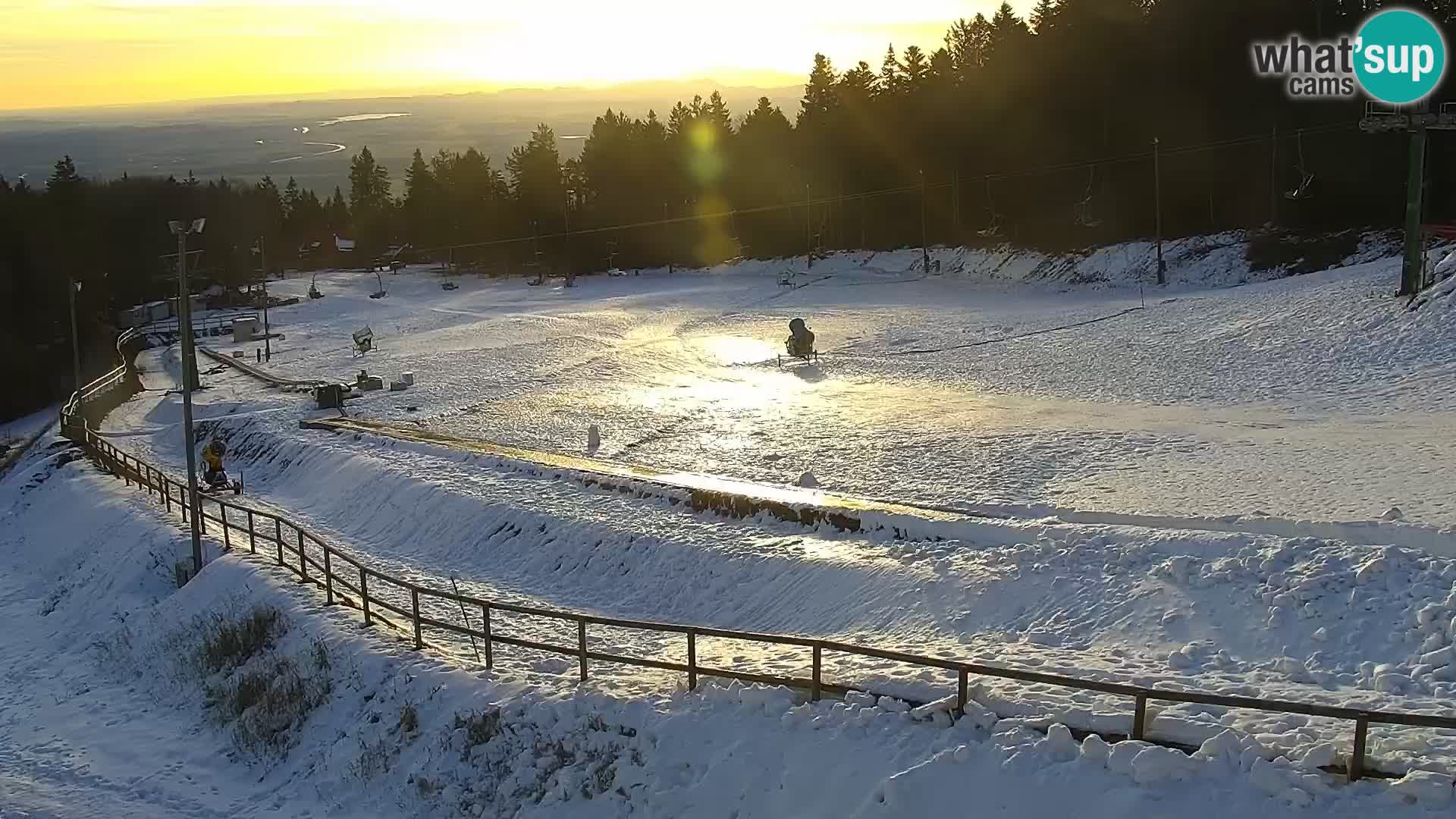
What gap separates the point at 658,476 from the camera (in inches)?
1065

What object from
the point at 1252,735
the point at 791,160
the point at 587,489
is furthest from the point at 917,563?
the point at 791,160

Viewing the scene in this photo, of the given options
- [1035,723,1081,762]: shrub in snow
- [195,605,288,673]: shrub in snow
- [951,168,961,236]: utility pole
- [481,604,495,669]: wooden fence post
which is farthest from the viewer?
[951,168,961,236]: utility pole

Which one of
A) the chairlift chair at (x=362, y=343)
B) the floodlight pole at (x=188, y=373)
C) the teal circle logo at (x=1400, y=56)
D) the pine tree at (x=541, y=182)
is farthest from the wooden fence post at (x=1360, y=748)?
the pine tree at (x=541, y=182)

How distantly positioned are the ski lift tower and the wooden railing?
2856 cm

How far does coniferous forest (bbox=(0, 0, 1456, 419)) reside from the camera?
2336 inches

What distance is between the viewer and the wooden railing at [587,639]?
1070cm

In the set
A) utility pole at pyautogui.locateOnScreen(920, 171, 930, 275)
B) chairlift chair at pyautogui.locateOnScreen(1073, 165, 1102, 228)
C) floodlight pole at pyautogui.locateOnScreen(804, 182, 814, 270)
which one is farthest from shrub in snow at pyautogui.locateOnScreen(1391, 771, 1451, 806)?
floodlight pole at pyautogui.locateOnScreen(804, 182, 814, 270)

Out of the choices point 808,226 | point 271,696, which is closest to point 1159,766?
point 271,696

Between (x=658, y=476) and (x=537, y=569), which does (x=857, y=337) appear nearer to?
(x=658, y=476)

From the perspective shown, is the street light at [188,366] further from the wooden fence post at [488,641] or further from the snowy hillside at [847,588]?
the wooden fence post at [488,641]

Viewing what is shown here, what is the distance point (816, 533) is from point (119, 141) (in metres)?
183

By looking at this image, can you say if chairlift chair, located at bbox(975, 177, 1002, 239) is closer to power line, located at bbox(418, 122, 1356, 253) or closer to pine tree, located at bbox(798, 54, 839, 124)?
power line, located at bbox(418, 122, 1356, 253)

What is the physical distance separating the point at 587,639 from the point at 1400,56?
4273 centimetres

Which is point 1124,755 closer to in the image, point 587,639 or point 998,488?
point 587,639
